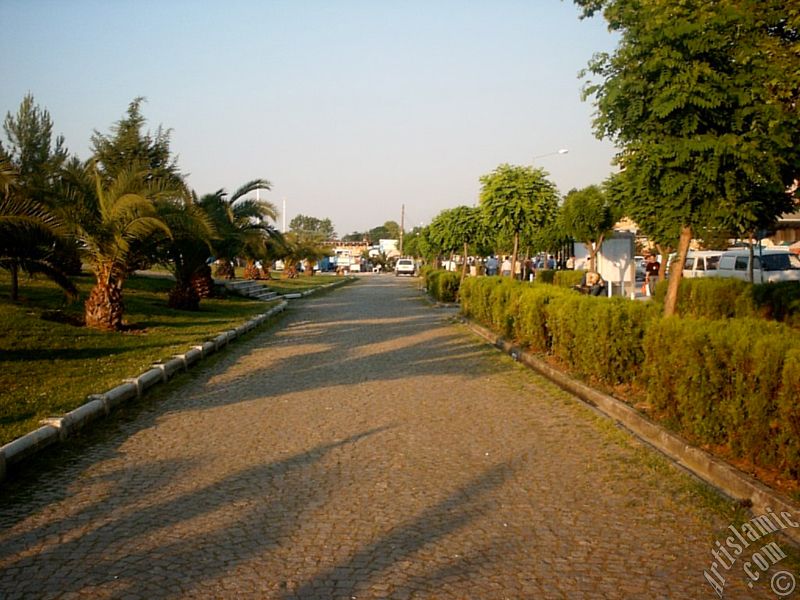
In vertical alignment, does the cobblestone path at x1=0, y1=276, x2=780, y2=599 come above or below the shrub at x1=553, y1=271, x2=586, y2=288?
below

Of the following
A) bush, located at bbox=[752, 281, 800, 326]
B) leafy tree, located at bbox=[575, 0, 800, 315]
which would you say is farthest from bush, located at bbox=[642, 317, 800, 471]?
bush, located at bbox=[752, 281, 800, 326]

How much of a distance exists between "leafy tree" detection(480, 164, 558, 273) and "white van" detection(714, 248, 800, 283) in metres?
7.58

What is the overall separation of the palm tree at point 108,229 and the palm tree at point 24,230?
3.95 meters

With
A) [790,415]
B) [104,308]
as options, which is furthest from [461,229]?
[790,415]

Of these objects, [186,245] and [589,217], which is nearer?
[186,245]

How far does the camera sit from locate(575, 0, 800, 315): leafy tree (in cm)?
933

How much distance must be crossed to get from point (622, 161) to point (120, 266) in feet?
37.3

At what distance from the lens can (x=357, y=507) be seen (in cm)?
570

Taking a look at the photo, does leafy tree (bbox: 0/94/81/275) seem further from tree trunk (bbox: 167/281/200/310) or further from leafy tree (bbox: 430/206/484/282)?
leafy tree (bbox: 430/206/484/282)

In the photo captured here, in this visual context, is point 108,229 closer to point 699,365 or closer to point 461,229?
point 699,365

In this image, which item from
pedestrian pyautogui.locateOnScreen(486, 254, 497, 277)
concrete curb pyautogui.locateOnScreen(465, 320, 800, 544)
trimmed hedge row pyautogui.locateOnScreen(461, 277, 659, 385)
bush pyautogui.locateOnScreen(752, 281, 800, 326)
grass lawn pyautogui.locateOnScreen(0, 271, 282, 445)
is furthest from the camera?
pedestrian pyautogui.locateOnScreen(486, 254, 497, 277)

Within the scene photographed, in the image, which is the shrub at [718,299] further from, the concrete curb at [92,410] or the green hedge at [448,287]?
the green hedge at [448,287]

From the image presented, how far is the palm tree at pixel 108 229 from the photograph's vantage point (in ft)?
55.2

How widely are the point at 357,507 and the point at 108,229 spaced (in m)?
13.0
